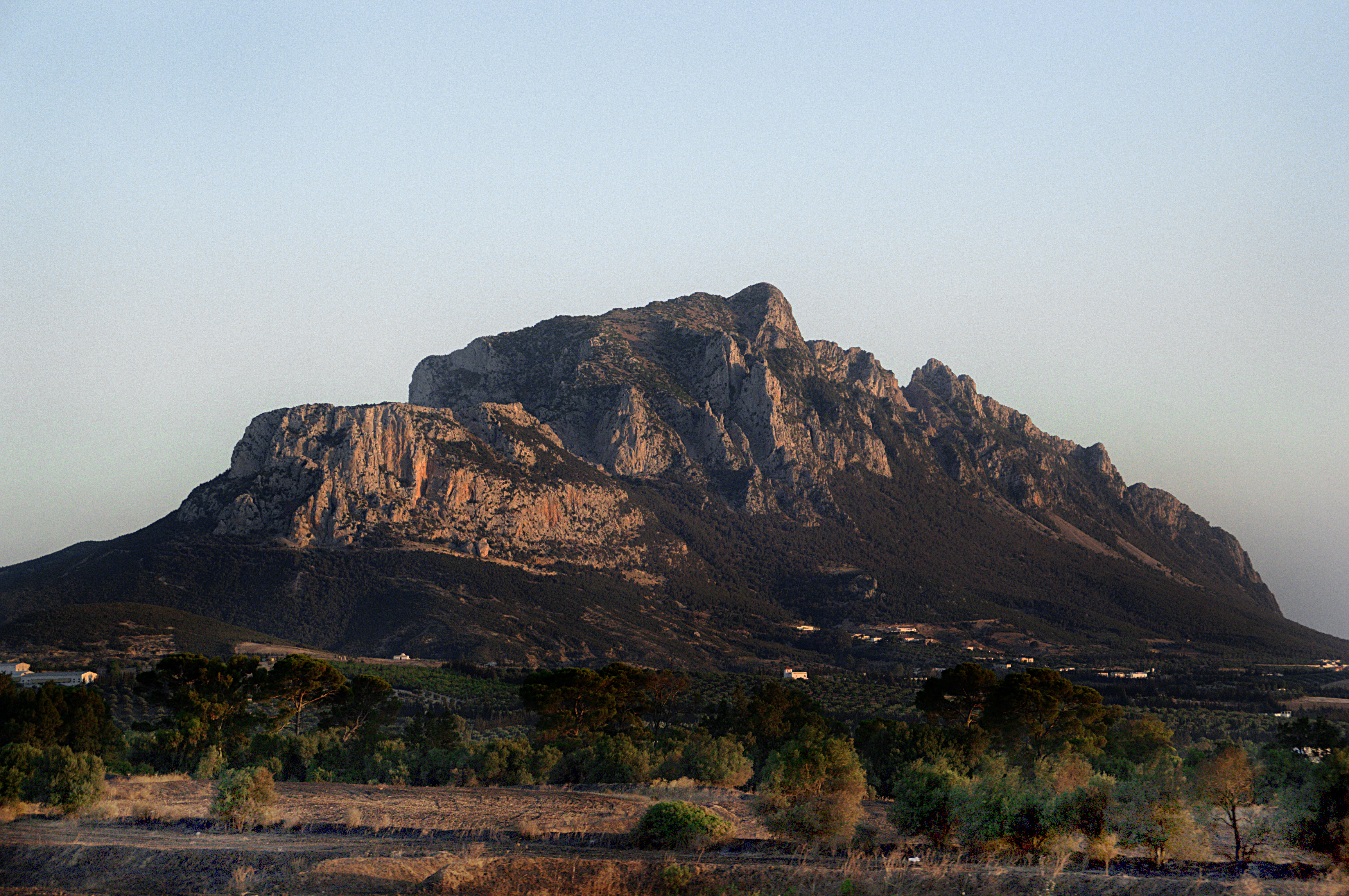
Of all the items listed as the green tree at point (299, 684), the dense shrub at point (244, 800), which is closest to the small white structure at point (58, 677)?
the green tree at point (299, 684)

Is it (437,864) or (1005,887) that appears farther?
(437,864)

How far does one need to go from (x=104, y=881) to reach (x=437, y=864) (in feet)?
29.6

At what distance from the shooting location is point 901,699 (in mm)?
130250

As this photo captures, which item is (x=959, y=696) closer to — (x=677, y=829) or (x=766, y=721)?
(x=766, y=721)

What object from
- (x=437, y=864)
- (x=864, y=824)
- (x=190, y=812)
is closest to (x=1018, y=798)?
(x=864, y=824)

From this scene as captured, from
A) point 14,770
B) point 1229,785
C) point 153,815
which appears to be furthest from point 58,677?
point 1229,785

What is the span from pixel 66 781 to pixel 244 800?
338 inches

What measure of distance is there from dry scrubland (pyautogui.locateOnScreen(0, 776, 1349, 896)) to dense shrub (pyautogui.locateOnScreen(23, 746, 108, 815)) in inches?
32.5

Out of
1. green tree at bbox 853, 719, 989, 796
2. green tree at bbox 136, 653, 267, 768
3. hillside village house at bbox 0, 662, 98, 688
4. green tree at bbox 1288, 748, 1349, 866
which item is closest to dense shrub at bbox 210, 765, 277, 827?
green tree at bbox 136, 653, 267, 768

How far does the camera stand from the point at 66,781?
3888 cm

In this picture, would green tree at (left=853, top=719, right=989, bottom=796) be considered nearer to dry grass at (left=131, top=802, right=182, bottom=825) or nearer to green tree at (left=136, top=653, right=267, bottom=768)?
dry grass at (left=131, top=802, right=182, bottom=825)

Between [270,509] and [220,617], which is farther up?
[270,509]

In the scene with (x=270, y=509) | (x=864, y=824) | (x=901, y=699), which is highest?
(x=270, y=509)

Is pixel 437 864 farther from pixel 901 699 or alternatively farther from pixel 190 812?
pixel 901 699
